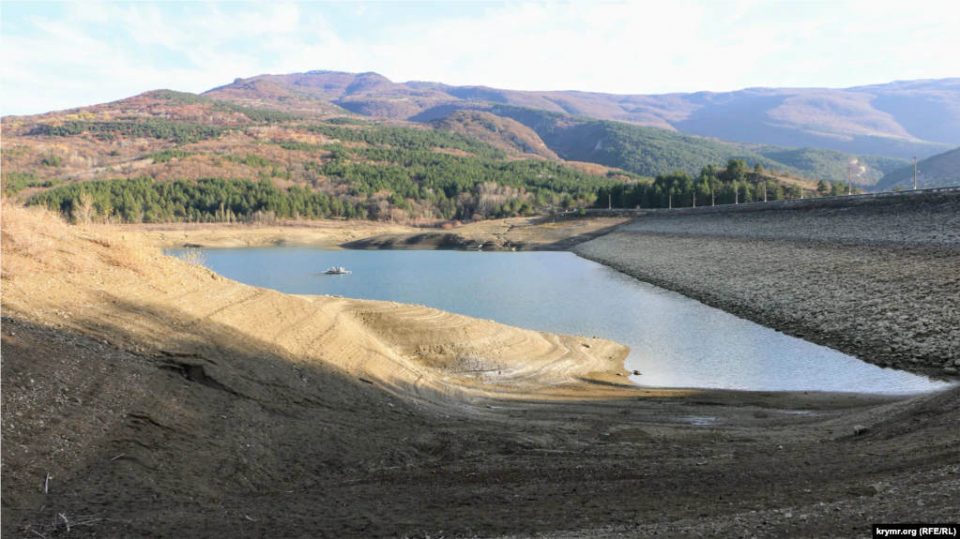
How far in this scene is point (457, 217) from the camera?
471 feet

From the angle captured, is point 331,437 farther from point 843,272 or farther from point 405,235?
point 405,235

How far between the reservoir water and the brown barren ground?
13.2 ft

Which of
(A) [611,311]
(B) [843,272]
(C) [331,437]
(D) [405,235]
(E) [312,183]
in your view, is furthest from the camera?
(E) [312,183]

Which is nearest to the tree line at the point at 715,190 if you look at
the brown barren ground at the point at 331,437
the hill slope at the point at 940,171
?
the hill slope at the point at 940,171

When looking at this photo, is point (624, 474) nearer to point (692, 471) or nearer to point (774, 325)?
point (692, 471)

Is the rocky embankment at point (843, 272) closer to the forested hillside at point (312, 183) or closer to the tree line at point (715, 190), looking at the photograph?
the tree line at point (715, 190)

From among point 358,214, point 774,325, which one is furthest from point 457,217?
point 774,325

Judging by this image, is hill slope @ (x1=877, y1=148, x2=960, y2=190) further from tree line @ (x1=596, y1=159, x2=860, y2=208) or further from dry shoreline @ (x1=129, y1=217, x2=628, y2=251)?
dry shoreline @ (x1=129, y1=217, x2=628, y2=251)

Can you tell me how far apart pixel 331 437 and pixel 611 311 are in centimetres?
2764

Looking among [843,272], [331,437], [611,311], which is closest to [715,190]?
[843,272]

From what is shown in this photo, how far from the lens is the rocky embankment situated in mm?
24438

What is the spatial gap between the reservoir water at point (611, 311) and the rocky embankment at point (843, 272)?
4.40 ft

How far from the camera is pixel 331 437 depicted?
450 inches

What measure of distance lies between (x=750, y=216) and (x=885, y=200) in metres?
18.9
